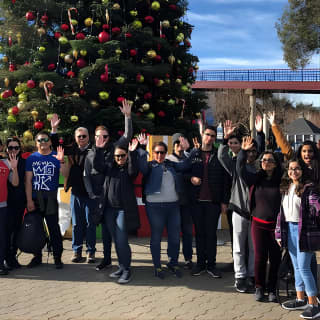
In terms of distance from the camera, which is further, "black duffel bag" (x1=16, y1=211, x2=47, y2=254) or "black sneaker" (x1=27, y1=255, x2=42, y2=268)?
"black sneaker" (x1=27, y1=255, x2=42, y2=268)

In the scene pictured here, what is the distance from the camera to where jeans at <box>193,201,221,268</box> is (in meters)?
5.31

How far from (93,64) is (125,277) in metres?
5.10

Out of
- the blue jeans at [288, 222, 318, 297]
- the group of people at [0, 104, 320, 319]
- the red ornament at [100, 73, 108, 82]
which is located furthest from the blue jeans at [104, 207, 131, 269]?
the red ornament at [100, 73, 108, 82]

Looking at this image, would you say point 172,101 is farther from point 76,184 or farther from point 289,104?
point 289,104

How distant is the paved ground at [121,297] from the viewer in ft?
13.7

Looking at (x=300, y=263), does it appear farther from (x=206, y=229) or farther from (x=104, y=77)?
(x=104, y=77)

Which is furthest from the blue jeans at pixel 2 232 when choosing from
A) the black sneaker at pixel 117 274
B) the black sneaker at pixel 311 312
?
the black sneaker at pixel 311 312

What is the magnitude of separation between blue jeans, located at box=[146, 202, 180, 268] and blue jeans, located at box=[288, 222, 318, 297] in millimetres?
1688

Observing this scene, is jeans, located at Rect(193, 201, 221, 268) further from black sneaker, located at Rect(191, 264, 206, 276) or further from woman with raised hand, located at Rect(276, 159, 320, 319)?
woman with raised hand, located at Rect(276, 159, 320, 319)

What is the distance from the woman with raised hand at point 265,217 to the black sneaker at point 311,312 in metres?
0.47

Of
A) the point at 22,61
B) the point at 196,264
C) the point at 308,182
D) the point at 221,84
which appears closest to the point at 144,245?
the point at 196,264

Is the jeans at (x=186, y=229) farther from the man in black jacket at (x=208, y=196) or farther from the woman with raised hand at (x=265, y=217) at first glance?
the woman with raised hand at (x=265, y=217)

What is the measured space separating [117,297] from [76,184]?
1.96 metres

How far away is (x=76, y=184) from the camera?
19.5 ft
